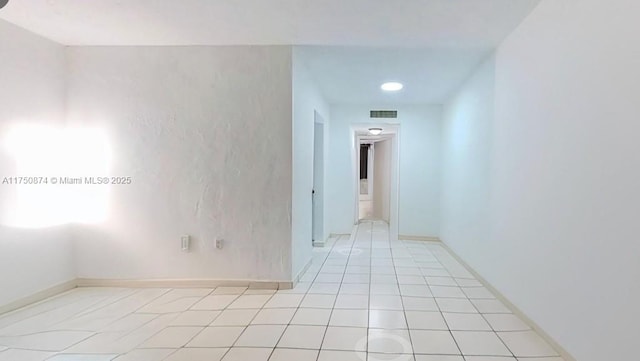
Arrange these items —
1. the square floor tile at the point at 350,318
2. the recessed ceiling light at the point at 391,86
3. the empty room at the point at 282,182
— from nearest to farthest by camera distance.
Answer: the empty room at the point at 282,182
the square floor tile at the point at 350,318
the recessed ceiling light at the point at 391,86

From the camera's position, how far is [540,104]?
255 cm

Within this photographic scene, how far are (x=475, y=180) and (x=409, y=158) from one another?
85.9 inches

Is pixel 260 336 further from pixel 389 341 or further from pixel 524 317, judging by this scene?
pixel 524 317

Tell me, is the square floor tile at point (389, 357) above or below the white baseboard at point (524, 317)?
below

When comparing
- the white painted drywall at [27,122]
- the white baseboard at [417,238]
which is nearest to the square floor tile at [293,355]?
the white painted drywall at [27,122]

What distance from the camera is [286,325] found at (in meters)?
2.71

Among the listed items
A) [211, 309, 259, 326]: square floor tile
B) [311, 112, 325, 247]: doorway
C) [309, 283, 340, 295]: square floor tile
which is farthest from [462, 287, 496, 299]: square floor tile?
[311, 112, 325, 247]: doorway

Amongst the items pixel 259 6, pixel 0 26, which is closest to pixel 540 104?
pixel 259 6

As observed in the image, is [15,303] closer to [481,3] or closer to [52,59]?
[52,59]

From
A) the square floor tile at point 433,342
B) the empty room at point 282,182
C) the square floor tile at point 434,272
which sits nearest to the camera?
the empty room at point 282,182

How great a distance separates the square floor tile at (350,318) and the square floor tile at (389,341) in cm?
16

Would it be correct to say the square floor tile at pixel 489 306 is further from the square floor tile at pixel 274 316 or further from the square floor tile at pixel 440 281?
the square floor tile at pixel 274 316

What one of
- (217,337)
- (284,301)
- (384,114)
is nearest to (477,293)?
(284,301)

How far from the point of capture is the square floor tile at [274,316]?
2762mm
